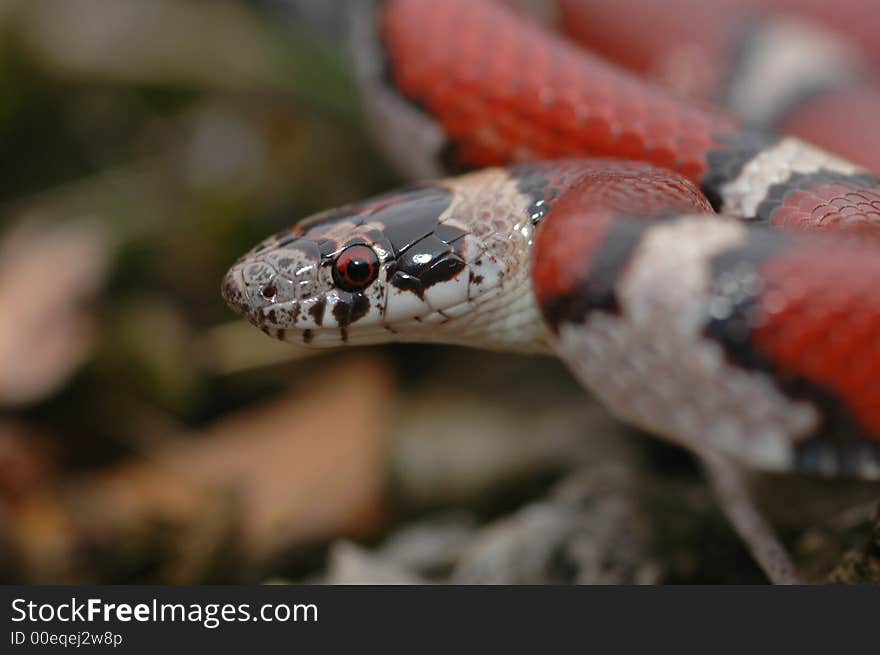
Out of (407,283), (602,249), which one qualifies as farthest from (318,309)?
(602,249)

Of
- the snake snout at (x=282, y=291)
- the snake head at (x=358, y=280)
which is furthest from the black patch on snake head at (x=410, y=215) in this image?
the snake snout at (x=282, y=291)

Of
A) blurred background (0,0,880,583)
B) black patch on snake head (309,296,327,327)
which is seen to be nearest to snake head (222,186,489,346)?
black patch on snake head (309,296,327,327)

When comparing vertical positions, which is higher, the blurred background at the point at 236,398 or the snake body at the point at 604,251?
the snake body at the point at 604,251

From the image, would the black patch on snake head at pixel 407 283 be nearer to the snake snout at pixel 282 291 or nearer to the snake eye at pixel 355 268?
the snake eye at pixel 355 268

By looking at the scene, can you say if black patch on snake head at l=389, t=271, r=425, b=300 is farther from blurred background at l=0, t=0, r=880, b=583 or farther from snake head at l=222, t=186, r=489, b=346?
blurred background at l=0, t=0, r=880, b=583

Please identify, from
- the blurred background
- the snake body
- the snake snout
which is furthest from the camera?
the blurred background

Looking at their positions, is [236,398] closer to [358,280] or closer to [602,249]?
[358,280]
